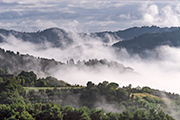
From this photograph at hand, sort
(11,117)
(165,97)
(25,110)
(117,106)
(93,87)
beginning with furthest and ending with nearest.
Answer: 1. (165,97)
2. (93,87)
3. (117,106)
4. (25,110)
5. (11,117)

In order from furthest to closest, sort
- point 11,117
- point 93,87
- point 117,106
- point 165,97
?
1. point 165,97
2. point 93,87
3. point 117,106
4. point 11,117

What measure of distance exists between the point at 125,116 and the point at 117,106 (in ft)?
80.5

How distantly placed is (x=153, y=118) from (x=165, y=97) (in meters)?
44.6

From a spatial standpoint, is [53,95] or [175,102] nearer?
[53,95]

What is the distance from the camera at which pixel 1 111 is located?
214 ft

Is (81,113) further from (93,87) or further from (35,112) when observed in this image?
(93,87)

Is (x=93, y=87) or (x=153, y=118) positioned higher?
(x=93, y=87)

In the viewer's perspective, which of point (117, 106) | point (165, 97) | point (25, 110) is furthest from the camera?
point (165, 97)

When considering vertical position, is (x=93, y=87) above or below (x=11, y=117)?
above

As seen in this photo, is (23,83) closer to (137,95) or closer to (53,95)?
(53,95)

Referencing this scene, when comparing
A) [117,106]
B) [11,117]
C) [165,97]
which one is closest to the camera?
[11,117]

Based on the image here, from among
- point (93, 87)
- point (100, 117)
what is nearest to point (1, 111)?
point (100, 117)

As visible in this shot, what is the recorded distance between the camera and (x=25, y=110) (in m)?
67.1

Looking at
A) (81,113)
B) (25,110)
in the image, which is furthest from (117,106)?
(25,110)
